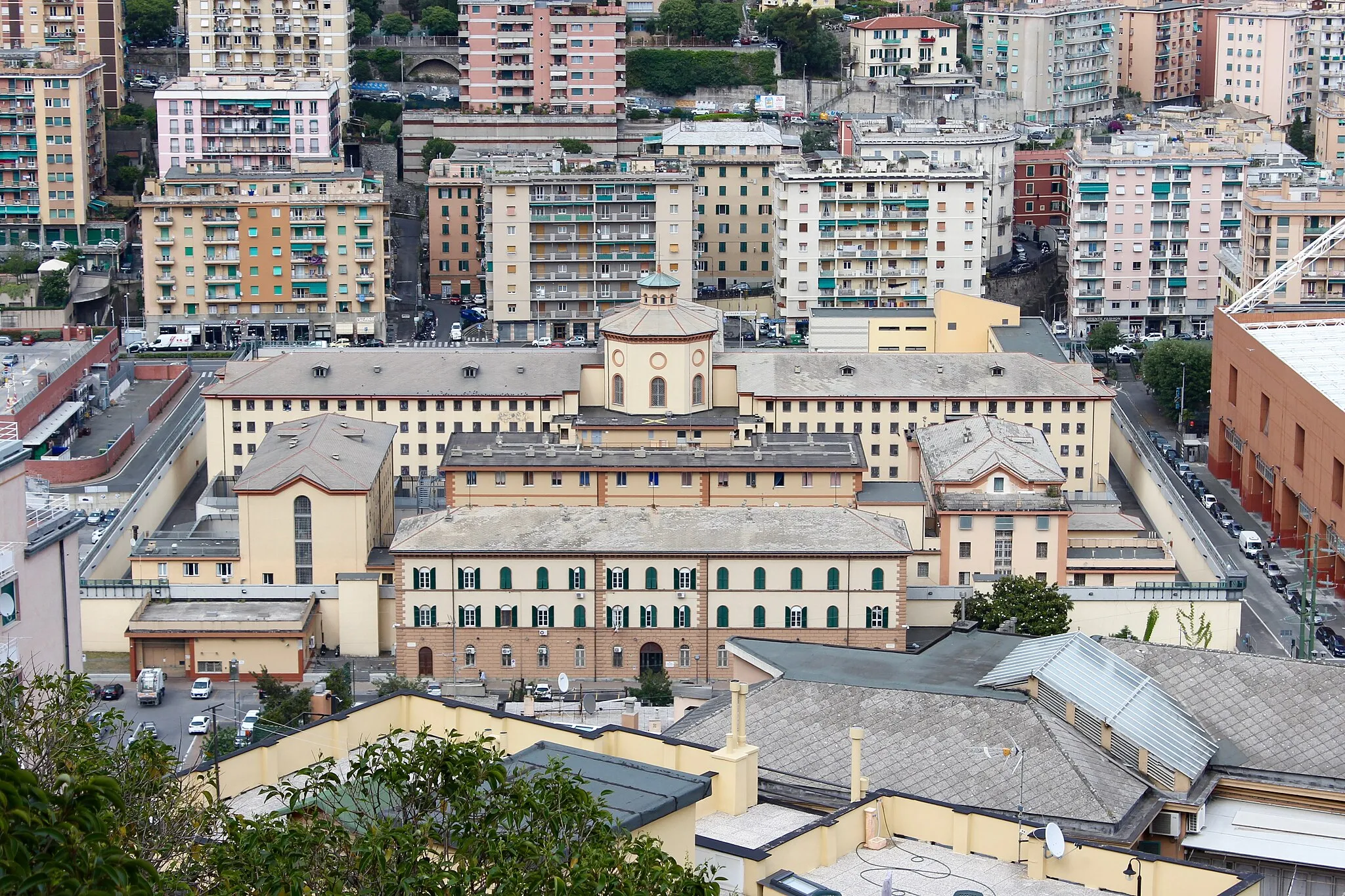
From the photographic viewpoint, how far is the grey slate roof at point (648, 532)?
9575 cm

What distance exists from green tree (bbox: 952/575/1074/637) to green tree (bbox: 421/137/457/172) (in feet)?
287

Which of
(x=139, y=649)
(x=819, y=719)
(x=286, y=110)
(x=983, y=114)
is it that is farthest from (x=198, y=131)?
(x=819, y=719)

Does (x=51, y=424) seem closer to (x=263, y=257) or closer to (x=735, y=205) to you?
(x=263, y=257)

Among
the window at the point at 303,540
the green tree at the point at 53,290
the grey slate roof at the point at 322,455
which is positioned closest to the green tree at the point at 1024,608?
the grey slate roof at the point at 322,455

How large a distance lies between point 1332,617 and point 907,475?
23.6m

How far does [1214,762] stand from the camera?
60.8 meters

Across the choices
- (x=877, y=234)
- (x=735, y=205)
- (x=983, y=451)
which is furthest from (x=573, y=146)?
(x=983, y=451)

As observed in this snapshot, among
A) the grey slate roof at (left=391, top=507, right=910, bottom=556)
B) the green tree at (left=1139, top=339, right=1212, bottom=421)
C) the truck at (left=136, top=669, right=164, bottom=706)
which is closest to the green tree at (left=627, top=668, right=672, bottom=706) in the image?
the grey slate roof at (left=391, top=507, right=910, bottom=556)

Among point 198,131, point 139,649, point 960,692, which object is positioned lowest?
point 139,649

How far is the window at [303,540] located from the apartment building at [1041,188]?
8773cm

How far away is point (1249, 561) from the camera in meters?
112

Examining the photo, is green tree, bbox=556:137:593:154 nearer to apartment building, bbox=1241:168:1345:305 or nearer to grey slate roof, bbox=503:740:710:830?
apartment building, bbox=1241:168:1345:305

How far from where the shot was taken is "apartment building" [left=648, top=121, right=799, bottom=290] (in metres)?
163

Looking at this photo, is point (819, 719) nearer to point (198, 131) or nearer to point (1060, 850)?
point (1060, 850)
